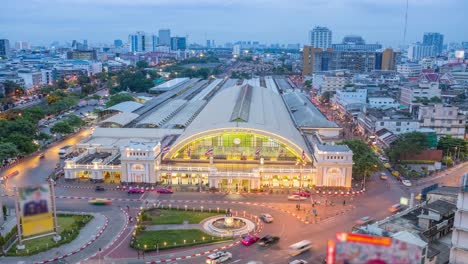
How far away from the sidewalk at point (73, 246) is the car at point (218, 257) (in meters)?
10.3

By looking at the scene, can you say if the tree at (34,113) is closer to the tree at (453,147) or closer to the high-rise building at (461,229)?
the tree at (453,147)

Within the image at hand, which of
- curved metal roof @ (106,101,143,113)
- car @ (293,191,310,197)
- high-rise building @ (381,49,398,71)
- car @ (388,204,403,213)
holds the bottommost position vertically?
car @ (388,204,403,213)

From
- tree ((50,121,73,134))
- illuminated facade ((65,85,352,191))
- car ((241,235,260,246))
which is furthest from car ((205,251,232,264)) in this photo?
tree ((50,121,73,134))

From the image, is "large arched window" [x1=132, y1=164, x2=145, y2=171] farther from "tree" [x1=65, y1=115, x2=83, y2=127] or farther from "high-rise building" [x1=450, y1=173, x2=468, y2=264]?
"high-rise building" [x1=450, y1=173, x2=468, y2=264]

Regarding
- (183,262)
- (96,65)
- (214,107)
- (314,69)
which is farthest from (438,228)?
(96,65)

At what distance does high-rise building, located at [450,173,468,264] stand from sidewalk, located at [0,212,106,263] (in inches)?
1052

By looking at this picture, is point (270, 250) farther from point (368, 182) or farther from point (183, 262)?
point (368, 182)

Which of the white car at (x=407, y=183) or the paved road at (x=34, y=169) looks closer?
the paved road at (x=34, y=169)

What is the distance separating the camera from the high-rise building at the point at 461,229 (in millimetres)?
27156

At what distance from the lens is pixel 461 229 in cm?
2758

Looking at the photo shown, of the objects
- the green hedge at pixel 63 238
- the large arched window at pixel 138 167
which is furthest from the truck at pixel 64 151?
the green hedge at pixel 63 238

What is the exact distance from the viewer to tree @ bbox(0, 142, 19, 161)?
179 ft

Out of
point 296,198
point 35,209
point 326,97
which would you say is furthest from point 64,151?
point 326,97

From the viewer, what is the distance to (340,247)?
422 inches
